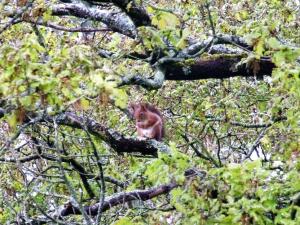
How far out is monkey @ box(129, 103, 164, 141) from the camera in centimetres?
673

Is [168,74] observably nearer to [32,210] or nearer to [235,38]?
[235,38]

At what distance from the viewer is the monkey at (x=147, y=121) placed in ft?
22.1

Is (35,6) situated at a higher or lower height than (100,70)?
higher

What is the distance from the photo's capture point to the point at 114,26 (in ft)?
20.0

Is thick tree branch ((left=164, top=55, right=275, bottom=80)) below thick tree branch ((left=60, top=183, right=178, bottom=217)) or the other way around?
the other way around

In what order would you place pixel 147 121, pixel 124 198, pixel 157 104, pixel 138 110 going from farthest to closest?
1. pixel 157 104
2. pixel 138 110
3. pixel 147 121
4. pixel 124 198

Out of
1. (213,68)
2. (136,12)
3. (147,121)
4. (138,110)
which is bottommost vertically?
(147,121)

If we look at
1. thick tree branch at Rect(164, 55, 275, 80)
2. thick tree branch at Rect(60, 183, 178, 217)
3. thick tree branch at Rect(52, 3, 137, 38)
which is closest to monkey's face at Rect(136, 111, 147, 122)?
thick tree branch at Rect(164, 55, 275, 80)

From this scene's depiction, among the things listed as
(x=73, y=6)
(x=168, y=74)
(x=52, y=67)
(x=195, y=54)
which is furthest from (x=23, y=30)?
(x=52, y=67)

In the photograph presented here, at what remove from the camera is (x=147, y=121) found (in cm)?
682

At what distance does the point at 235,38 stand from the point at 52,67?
7.39 ft

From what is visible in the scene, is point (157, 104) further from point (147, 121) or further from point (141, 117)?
point (147, 121)

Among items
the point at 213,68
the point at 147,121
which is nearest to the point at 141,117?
the point at 147,121

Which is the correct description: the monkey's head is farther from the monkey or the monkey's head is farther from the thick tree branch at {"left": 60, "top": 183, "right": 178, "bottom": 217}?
the thick tree branch at {"left": 60, "top": 183, "right": 178, "bottom": 217}
